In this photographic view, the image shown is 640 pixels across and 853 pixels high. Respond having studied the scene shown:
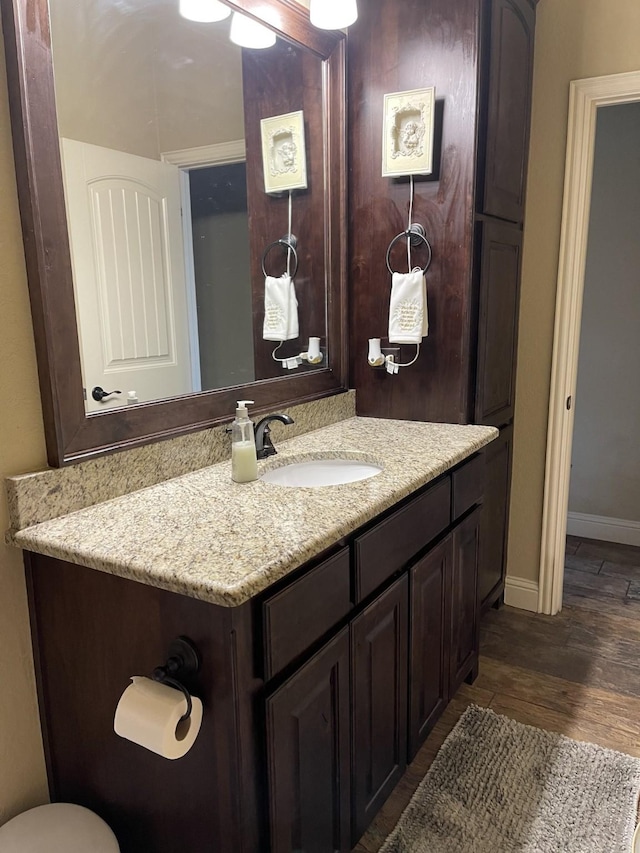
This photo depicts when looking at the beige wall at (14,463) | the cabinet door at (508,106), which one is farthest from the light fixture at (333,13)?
the beige wall at (14,463)

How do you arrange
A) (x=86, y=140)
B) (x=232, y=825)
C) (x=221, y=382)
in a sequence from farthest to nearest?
(x=221, y=382) → (x=86, y=140) → (x=232, y=825)

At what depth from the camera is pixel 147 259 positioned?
1563mm

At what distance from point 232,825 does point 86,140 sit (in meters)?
1.38

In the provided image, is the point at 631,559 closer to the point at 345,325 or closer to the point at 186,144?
the point at 345,325

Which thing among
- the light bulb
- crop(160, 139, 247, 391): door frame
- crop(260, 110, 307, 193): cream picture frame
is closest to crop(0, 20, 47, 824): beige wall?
crop(160, 139, 247, 391): door frame

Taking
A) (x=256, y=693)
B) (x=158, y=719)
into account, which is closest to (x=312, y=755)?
(x=256, y=693)

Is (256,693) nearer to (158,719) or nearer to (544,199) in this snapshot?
(158,719)

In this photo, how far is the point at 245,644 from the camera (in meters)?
1.01

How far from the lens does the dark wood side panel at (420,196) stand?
1.96m

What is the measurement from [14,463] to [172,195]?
0.82 meters

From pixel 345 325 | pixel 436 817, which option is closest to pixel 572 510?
pixel 345 325

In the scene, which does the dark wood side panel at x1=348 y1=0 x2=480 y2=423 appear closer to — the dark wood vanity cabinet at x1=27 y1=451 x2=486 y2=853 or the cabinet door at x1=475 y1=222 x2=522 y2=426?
the cabinet door at x1=475 y1=222 x2=522 y2=426

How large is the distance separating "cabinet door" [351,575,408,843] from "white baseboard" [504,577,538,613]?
1.28 metres

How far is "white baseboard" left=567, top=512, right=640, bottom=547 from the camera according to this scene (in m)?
3.39
